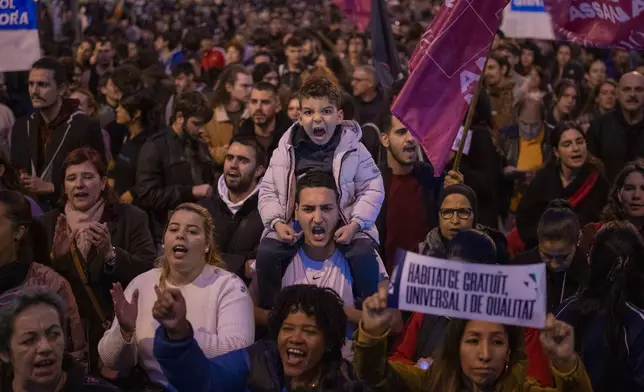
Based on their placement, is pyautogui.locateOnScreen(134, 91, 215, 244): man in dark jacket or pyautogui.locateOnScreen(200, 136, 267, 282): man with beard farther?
pyautogui.locateOnScreen(134, 91, 215, 244): man in dark jacket

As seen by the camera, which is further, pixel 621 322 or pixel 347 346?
pixel 347 346

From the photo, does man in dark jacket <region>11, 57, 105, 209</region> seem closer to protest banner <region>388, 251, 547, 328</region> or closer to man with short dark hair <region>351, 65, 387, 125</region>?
man with short dark hair <region>351, 65, 387, 125</region>

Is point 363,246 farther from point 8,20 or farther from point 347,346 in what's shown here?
point 8,20

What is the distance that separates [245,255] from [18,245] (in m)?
1.50

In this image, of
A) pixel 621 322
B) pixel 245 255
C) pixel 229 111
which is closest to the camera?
pixel 621 322

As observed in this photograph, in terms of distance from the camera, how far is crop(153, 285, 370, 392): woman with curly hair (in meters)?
5.05

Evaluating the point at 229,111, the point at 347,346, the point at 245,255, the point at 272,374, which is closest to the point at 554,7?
the point at 229,111

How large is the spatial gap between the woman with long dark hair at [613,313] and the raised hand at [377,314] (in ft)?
4.40

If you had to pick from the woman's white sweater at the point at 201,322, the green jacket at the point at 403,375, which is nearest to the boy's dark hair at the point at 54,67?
the woman's white sweater at the point at 201,322

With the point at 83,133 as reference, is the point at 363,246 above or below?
below

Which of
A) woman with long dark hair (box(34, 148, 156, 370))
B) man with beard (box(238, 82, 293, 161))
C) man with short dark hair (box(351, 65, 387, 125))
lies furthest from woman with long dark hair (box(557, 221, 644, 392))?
man with short dark hair (box(351, 65, 387, 125))

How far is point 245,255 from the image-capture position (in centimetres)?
727

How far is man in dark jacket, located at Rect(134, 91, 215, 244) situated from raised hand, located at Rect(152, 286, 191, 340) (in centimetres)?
384

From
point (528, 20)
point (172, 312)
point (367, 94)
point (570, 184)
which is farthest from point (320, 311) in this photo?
point (528, 20)
